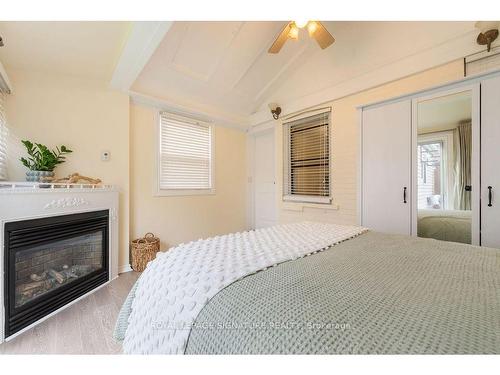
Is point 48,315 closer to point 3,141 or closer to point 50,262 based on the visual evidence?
point 50,262

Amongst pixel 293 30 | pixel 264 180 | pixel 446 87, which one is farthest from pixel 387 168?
pixel 264 180

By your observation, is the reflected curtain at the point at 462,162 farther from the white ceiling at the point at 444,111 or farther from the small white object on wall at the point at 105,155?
the small white object on wall at the point at 105,155

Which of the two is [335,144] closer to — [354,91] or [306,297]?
[354,91]

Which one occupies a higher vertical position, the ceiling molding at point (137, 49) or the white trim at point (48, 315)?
the ceiling molding at point (137, 49)

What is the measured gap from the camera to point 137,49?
188cm

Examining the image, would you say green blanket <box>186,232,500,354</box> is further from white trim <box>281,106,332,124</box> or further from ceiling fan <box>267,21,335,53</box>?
white trim <box>281,106,332,124</box>

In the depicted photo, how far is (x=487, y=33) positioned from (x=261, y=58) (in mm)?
2219

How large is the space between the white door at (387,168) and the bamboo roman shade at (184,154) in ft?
7.41

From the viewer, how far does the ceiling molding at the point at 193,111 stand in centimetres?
273

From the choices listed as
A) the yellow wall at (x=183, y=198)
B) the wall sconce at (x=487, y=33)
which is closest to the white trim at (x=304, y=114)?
the yellow wall at (x=183, y=198)

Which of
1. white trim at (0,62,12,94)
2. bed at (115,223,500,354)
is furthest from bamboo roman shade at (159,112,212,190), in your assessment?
bed at (115,223,500,354)

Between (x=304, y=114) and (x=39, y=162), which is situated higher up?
(x=304, y=114)

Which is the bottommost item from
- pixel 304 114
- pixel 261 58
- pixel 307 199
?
pixel 307 199
